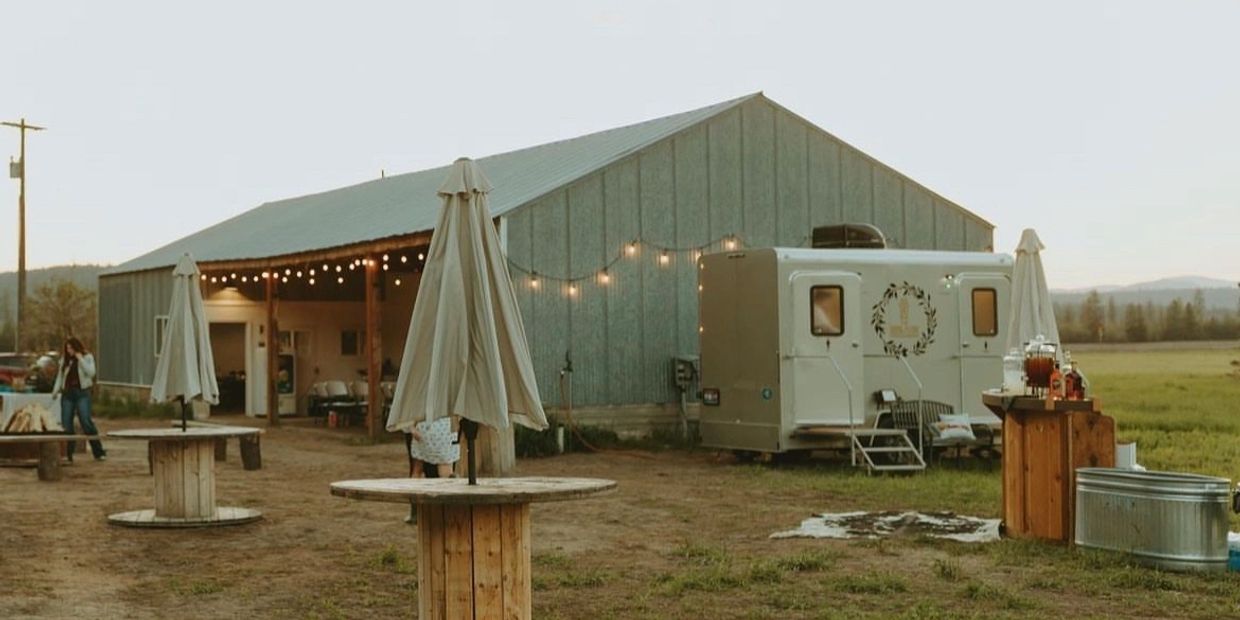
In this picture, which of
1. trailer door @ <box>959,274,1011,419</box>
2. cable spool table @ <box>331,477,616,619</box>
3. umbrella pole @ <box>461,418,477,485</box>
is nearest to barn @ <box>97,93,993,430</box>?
trailer door @ <box>959,274,1011,419</box>

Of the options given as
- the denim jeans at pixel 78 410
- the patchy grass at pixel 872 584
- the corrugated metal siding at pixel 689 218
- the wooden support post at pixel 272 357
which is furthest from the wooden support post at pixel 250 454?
the patchy grass at pixel 872 584

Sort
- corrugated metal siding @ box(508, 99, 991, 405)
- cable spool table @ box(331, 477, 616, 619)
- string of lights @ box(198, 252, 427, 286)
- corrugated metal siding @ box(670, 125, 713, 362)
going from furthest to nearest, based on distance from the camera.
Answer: string of lights @ box(198, 252, 427, 286)
corrugated metal siding @ box(670, 125, 713, 362)
corrugated metal siding @ box(508, 99, 991, 405)
cable spool table @ box(331, 477, 616, 619)

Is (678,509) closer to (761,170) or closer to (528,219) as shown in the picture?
(528,219)

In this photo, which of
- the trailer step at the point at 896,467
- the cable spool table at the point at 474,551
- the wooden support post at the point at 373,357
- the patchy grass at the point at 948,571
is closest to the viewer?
the cable spool table at the point at 474,551

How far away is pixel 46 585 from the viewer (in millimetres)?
8992

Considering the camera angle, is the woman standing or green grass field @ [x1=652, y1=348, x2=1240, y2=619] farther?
the woman standing

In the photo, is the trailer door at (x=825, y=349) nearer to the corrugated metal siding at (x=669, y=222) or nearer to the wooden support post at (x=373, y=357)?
the corrugated metal siding at (x=669, y=222)

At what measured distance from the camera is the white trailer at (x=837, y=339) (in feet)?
55.9

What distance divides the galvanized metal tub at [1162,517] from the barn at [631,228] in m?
10.8

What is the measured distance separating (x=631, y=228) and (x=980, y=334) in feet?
17.6

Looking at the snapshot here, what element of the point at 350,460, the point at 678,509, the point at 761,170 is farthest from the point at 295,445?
the point at 678,509

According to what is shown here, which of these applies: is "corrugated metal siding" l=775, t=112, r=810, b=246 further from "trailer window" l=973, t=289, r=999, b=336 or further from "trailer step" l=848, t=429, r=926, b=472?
"trailer step" l=848, t=429, r=926, b=472

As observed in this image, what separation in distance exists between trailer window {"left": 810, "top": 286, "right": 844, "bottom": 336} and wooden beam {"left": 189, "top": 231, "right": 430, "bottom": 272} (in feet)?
18.6

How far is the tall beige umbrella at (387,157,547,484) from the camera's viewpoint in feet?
21.4
